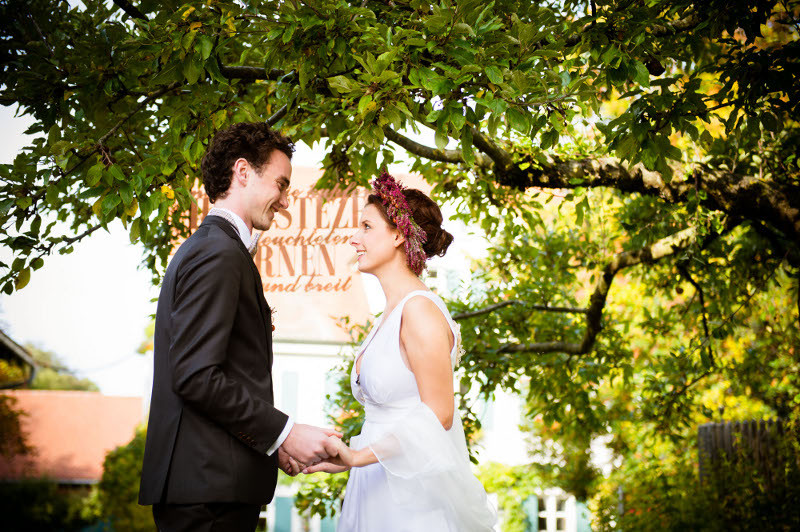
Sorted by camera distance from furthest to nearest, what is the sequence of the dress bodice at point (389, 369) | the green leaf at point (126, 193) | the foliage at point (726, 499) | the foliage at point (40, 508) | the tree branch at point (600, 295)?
1. the foliage at point (40, 508)
2. the foliage at point (726, 499)
3. the tree branch at point (600, 295)
4. the green leaf at point (126, 193)
5. the dress bodice at point (389, 369)

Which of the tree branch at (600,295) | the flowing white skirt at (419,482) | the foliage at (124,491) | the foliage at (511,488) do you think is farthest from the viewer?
the foliage at (511,488)

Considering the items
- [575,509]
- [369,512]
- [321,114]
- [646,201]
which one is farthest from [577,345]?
[575,509]

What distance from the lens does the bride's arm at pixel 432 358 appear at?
99.6 inches

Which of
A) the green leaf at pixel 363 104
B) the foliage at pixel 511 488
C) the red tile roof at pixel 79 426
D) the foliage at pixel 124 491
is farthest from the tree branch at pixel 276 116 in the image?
the red tile roof at pixel 79 426

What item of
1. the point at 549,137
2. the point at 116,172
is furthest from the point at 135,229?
the point at 549,137

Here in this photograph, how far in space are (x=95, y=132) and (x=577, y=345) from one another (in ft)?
14.7

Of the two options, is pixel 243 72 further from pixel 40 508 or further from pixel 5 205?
pixel 40 508

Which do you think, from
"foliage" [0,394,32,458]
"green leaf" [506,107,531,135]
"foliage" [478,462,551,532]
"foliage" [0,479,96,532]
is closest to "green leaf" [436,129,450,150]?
"green leaf" [506,107,531,135]

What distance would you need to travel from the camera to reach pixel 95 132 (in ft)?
12.5

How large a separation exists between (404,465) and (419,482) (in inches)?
4.2

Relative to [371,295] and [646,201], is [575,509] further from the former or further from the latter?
[646,201]

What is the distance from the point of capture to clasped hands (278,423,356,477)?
2213mm

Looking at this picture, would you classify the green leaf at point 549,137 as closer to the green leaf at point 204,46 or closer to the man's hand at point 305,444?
the green leaf at point 204,46

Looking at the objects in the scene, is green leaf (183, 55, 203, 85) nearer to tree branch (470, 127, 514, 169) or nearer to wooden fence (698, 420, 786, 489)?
tree branch (470, 127, 514, 169)
